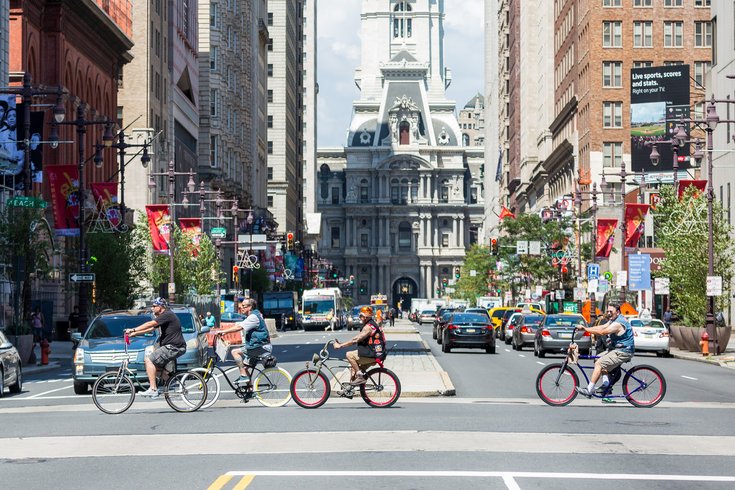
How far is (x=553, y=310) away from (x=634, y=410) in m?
69.0

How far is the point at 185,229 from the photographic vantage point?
75.8 meters

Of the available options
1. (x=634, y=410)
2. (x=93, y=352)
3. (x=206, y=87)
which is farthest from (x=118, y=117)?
(x=634, y=410)

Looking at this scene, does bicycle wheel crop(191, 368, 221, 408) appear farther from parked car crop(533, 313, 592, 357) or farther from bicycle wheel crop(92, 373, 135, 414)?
parked car crop(533, 313, 592, 357)

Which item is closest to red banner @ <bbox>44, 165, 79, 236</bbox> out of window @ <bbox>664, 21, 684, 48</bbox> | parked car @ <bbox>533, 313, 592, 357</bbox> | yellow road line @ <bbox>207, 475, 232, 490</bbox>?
parked car @ <bbox>533, 313, 592, 357</bbox>

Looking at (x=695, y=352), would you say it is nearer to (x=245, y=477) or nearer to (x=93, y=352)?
(x=93, y=352)

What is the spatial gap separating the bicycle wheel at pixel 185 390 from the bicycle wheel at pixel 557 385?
5.86 m

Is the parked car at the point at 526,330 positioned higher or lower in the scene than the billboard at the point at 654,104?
lower

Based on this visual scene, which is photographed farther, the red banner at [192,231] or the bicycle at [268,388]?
the red banner at [192,231]

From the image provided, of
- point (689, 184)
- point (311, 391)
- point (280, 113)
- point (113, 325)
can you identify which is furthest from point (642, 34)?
point (311, 391)

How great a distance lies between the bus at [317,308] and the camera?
109438mm

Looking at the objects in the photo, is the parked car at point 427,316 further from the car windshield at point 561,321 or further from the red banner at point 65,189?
the red banner at point 65,189

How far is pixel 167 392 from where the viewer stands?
2389cm

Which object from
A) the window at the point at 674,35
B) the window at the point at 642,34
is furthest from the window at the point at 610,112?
the window at the point at 674,35

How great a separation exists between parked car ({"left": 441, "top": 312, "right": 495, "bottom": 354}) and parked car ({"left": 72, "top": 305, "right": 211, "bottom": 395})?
2251 centimetres
